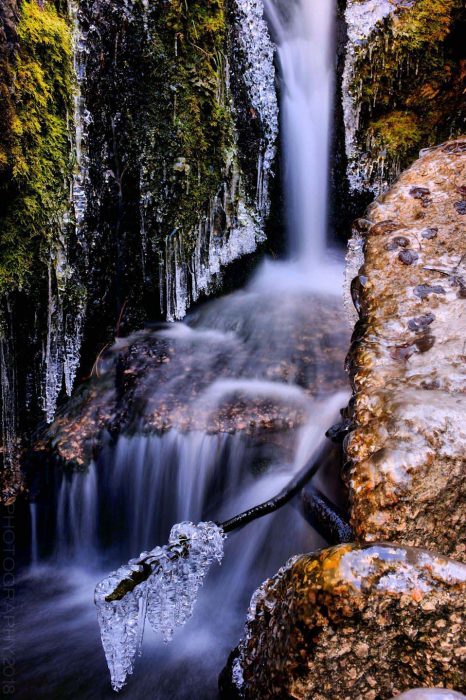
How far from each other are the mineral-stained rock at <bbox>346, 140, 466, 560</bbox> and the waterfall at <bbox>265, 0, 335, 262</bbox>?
10.1 ft

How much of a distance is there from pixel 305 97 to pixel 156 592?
5822mm

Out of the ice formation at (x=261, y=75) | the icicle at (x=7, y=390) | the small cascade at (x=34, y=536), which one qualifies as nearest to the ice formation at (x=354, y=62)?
the ice formation at (x=261, y=75)

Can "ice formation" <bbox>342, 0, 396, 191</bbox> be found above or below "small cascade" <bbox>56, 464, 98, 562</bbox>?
above

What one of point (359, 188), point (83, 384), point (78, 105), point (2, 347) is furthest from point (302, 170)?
point (2, 347)

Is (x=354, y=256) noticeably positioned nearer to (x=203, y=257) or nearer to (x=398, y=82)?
(x=203, y=257)

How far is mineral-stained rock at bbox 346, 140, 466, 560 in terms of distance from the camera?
71.1 inches

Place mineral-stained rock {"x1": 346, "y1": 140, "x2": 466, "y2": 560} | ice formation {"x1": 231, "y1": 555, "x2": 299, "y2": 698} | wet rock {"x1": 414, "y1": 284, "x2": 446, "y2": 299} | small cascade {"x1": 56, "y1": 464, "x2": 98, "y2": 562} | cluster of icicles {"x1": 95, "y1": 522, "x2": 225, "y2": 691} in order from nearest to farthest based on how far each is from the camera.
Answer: mineral-stained rock {"x1": 346, "y1": 140, "x2": 466, "y2": 560}
ice formation {"x1": 231, "y1": 555, "x2": 299, "y2": 698}
cluster of icicles {"x1": 95, "y1": 522, "x2": 225, "y2": 691}
wet rock {"x1": 414, "y1": 284, "x2": 446, "y2": 299}
small cascade {"x1": 56, "y1": 464, "x2": 98, "y2": 562}

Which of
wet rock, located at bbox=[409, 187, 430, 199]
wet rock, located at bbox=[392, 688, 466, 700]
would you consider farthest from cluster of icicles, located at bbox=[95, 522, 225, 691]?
wet rock, located at bbox=[409, 187, 430, 199]

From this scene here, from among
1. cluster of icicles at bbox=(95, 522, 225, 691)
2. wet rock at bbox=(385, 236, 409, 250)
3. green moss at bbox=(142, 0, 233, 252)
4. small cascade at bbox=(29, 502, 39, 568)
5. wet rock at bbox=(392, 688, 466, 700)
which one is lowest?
small cascade at bbox=(29, 502, 39, 568)

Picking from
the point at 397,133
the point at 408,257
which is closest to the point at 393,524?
the point at 408,257

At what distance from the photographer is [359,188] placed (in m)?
6.09

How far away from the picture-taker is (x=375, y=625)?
4.69 feet

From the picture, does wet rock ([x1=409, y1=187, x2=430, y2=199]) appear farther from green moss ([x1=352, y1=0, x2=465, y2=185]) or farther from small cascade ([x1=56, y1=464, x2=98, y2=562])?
small cascade ([x1=56, y1=464, x2=98, y2=562])

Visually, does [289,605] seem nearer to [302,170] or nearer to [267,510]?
[267,510]
